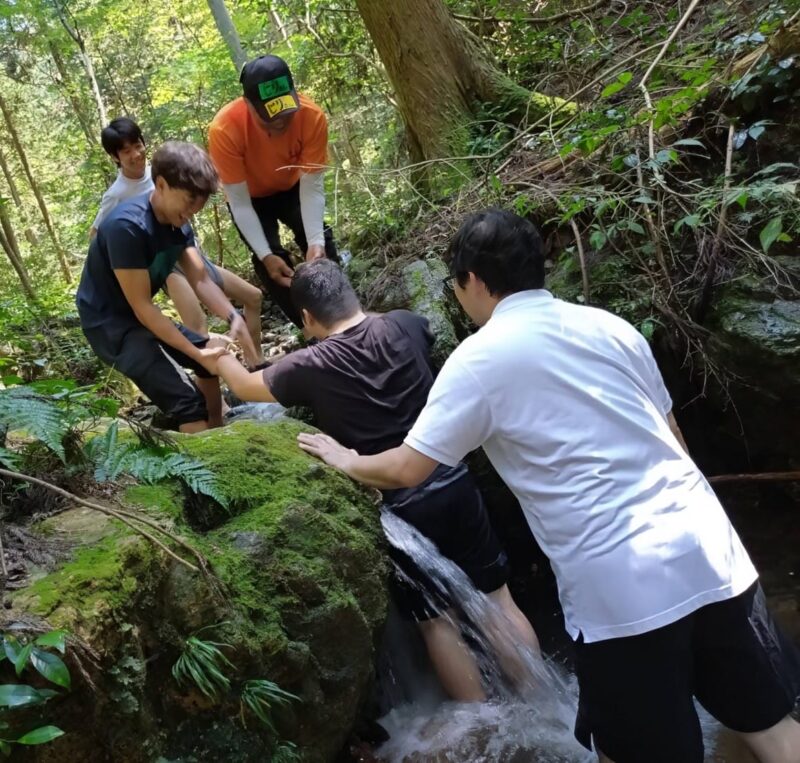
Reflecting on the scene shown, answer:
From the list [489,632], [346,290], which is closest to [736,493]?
[489,632]

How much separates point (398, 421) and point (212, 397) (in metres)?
1.63

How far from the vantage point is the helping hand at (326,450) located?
2.93 metres

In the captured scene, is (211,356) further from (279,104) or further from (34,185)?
(34,185)

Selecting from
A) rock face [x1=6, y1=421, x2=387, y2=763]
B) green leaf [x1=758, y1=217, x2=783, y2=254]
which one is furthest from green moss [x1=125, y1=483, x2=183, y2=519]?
green leaf [x1=758, y1=217, x2=783, y2=254]

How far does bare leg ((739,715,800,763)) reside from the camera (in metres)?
2.18

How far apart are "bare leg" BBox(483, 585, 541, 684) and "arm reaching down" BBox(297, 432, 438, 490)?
49.1 inches

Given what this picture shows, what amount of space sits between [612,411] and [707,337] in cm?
261

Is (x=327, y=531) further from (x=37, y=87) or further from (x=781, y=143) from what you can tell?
(x=37, y=87)

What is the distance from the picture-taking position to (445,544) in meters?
3.42

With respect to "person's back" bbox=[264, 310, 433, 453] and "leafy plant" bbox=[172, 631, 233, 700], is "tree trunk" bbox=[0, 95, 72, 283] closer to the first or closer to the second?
"person's back" bbox=[264, 310, 433, 453]

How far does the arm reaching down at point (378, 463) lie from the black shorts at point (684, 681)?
0.77 m

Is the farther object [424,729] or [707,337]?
[707,337]

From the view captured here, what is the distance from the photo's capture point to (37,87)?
15.0 metres

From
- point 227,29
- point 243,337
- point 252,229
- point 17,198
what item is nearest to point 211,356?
point 243,337
